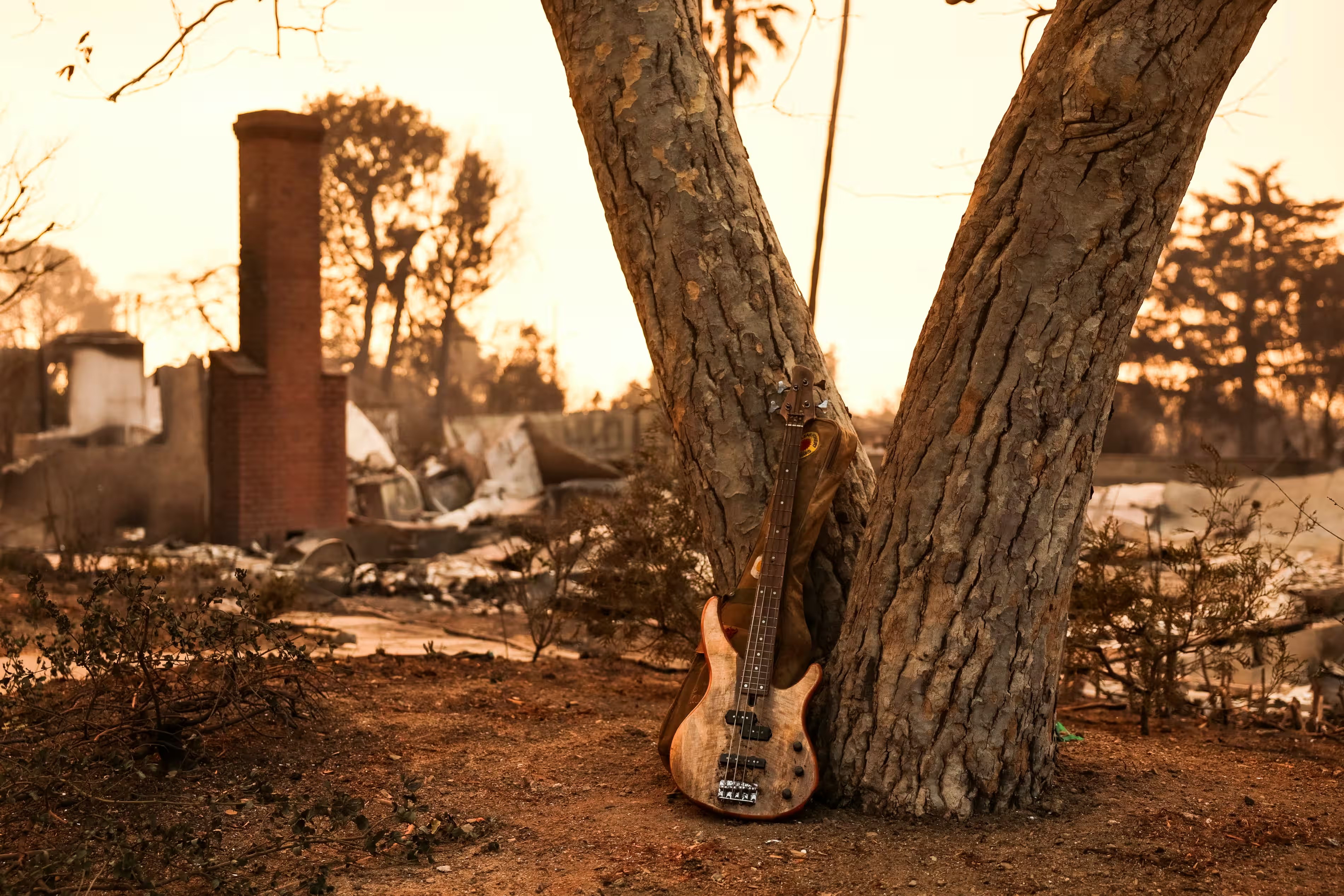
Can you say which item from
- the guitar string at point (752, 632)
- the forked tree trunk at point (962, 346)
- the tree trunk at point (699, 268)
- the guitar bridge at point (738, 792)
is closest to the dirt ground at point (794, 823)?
the guitar bridge at point (738, 792)

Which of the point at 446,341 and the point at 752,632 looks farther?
the point at 446,341

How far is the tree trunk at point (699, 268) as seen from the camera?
3859 mm

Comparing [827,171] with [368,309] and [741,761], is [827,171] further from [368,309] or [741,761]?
[368,309]

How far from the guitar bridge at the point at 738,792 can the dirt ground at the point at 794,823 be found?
71 mm

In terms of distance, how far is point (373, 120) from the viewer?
32.3 m

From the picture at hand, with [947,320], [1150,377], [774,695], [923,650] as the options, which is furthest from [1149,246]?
[1150,377]

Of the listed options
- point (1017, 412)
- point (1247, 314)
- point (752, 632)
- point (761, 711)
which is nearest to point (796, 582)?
point (752, 632)

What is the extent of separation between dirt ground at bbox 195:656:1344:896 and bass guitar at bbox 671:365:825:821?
0.11 m

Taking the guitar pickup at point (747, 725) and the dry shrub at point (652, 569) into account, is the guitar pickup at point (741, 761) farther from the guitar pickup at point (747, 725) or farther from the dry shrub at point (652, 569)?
the dry shrub at point (652, 569)

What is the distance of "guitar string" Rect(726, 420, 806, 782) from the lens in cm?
356

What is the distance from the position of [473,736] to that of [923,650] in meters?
1.96

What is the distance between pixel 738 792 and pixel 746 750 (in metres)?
0.13

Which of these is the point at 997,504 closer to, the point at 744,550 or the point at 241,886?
the point at 744,550

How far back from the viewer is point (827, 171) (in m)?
11.9
